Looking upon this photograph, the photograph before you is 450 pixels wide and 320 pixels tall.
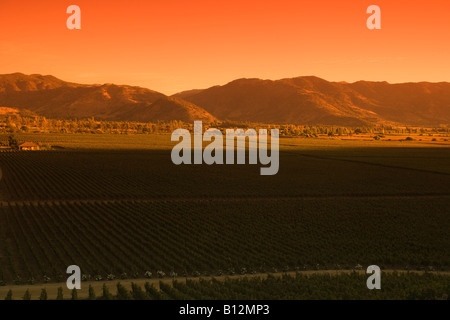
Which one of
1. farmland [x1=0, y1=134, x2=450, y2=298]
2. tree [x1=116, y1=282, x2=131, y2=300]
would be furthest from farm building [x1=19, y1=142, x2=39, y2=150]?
tree [x1=116, y1=282, x2=131, y2=300]

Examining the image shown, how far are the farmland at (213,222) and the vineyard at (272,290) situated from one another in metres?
3.43

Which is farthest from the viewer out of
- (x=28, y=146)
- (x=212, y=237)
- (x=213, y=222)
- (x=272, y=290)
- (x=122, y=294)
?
(x=28, y=146)

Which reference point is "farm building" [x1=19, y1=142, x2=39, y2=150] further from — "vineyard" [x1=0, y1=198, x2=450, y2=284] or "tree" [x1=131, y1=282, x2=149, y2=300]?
"tree" [x1=131, y1=282, x2=149, y2=300]

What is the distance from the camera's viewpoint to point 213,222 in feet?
126

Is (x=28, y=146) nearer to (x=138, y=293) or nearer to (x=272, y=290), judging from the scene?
(x=138, y=293)

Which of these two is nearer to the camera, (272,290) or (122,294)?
(122,294)

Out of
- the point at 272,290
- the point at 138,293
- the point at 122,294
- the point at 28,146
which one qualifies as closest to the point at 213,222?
the point at 272,290

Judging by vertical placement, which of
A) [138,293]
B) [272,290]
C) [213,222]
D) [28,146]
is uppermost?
[28,146]

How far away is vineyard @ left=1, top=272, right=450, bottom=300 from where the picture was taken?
19094 mm

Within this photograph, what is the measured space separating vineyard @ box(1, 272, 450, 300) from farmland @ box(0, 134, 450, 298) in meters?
3.43

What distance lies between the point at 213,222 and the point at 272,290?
60.4 feet

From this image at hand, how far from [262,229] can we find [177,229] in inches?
244

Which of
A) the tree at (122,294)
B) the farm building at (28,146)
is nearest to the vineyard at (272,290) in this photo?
the tree at (122,294)

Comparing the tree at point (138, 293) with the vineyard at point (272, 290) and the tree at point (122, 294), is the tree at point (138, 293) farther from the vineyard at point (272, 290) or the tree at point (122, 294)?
the tree at point (122, 294)
